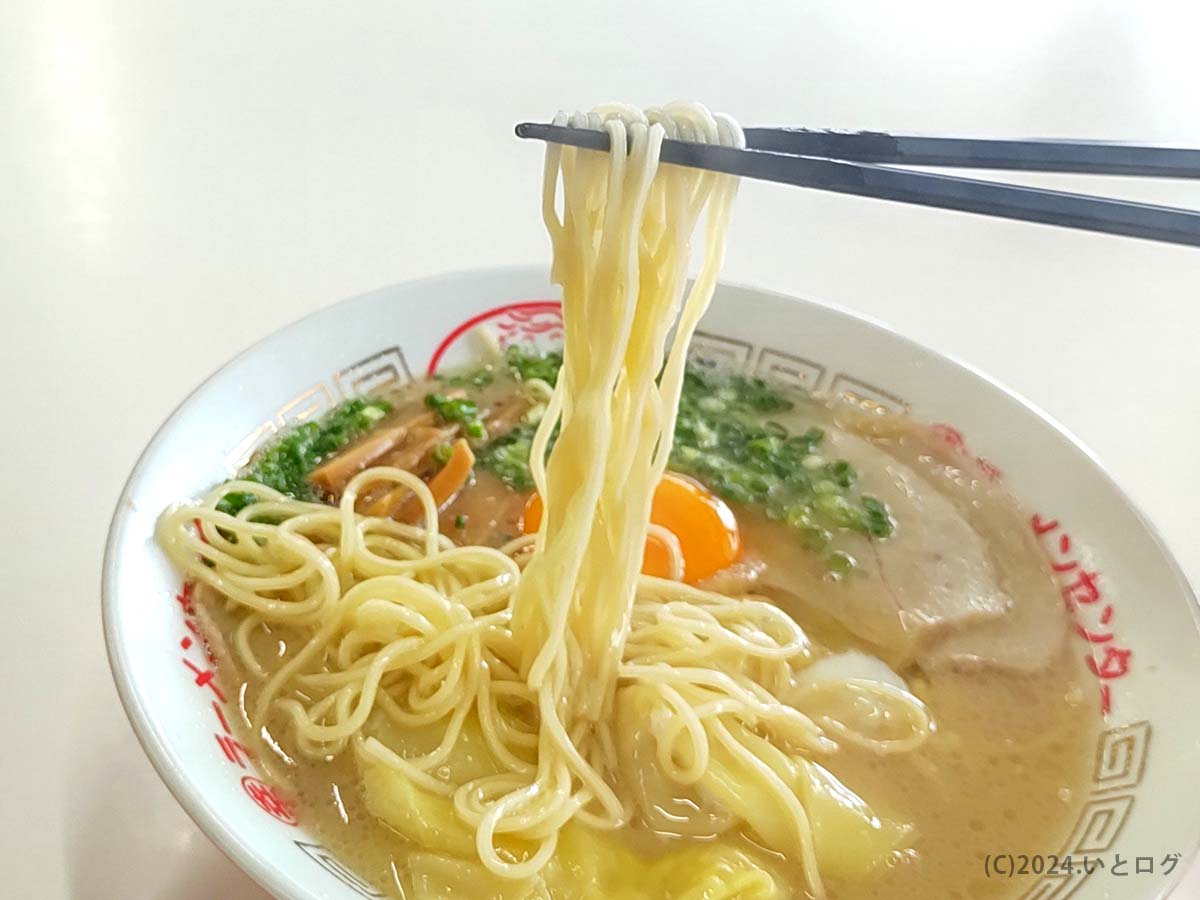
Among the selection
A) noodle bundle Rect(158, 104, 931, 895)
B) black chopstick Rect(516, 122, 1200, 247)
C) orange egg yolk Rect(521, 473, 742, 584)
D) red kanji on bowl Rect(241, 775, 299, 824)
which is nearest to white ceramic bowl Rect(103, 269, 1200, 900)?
red kanji on bowl Rect(241, 775, 299, 824)

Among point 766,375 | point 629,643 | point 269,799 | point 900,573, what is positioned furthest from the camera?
point 766,375

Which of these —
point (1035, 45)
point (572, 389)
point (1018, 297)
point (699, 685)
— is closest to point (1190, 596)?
point (699, 685)

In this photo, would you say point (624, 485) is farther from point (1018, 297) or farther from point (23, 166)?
point (23, 166)

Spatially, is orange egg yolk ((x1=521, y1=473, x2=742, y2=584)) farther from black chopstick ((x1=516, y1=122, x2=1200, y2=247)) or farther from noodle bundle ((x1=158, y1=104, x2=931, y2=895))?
black chopstick ((x1=516, y1=122, x2=1200, y2=247))

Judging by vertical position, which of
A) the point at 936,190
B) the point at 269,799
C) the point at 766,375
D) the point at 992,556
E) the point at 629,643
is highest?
the point at 936,190

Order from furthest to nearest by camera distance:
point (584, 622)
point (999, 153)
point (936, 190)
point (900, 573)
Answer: point (900, 573), point (584, 622), point (999, 153), point (936, 190)

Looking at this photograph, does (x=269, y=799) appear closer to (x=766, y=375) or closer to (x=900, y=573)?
(x=900, y=573)

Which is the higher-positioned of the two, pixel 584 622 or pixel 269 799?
pixel 584 622

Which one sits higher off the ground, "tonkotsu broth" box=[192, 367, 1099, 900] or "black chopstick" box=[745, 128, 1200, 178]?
"black chopstick" box=[745, 128, 1200, 178]

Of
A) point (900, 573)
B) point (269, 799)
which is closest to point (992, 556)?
point (900, 573)
